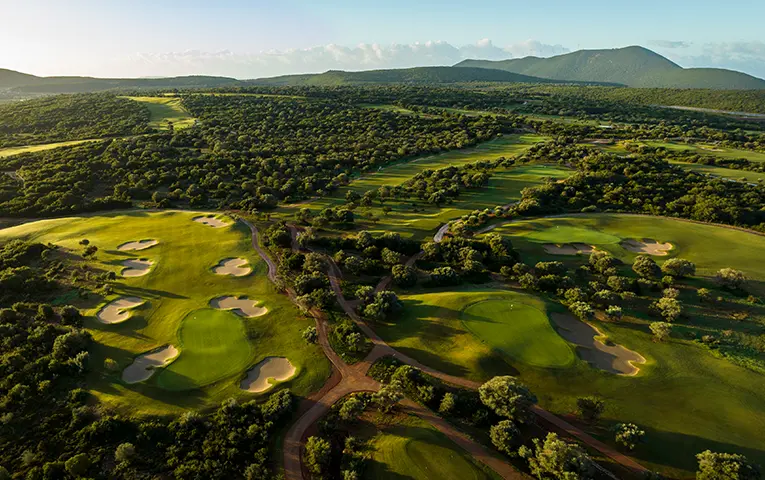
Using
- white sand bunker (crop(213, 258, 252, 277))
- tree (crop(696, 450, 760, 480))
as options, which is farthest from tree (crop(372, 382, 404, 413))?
white sand bunker (crop(213, 258, 252, 277))

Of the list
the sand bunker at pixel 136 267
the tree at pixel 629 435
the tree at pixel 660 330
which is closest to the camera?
the tree at pixel 629 435

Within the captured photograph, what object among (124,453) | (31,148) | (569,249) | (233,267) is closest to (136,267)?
(233,267)

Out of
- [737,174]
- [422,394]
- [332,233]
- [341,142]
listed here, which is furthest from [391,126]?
[422,394]

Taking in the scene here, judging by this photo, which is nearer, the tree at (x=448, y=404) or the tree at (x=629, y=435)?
the tree at (x=629, y=435)

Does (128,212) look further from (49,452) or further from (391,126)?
(391,126)

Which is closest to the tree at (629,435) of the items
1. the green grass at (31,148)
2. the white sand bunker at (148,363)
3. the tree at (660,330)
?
the tree at (660,330)

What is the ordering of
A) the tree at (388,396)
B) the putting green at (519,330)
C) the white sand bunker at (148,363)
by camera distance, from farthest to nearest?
the putting green at (519,330) < the white sand bunker at (148,363) < the tree at (388,396)

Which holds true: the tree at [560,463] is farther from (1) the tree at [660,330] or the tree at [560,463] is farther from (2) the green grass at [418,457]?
(1) the tree at [660,330]
